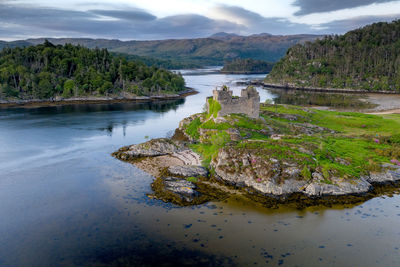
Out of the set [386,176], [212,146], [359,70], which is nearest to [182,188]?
[212,146]

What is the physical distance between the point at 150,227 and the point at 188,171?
558 inches

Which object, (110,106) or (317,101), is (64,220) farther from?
(317,101)

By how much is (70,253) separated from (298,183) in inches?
1100

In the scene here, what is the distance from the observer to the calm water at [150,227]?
26.1 metres

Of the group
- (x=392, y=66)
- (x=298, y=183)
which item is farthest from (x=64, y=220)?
(x=392, y=66)

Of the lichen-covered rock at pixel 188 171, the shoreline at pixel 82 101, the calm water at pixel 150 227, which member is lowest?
the calm water at pixel 150 227

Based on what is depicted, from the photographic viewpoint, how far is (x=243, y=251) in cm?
2673

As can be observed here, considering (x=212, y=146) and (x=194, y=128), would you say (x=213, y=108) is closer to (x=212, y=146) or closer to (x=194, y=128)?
(x=194, y=128)

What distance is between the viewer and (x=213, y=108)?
2395 inches

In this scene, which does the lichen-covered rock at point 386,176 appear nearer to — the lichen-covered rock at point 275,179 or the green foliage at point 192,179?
the lichen-covered rock at point 275,179

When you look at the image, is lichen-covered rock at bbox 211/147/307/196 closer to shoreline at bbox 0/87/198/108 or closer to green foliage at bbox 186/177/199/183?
green foliage at bbox 186/177/199/183

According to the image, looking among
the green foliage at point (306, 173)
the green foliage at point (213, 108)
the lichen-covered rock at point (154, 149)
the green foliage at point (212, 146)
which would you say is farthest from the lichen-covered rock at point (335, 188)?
the green foliage at point (213, 108)

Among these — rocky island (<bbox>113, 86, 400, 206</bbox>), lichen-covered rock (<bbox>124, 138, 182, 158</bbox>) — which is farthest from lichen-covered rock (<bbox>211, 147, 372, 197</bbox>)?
lichen-covered rock (<bbox>124, 138, 182, 158</bbox>)

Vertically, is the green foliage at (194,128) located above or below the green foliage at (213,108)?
below
